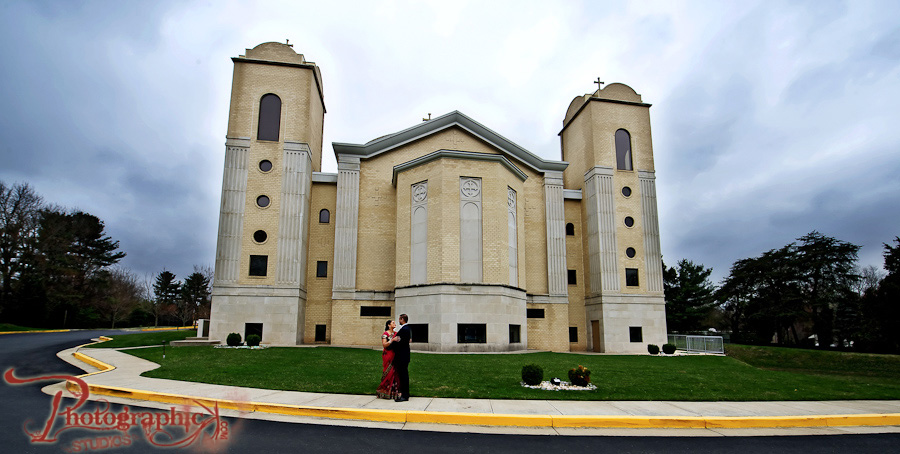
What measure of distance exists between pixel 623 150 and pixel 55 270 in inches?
2278

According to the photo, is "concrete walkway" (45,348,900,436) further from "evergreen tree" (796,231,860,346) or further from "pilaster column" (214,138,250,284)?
"evergreen tree" (796,231,860,346)

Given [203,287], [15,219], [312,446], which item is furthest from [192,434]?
[203,287]

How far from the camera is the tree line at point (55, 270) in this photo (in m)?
43.9

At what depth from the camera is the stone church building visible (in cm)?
2878

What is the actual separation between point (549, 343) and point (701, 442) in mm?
26897

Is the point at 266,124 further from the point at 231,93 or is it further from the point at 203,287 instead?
the point at 203,287

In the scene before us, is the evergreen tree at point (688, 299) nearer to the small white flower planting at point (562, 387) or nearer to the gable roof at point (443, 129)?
the gable roof at point (443, 129)

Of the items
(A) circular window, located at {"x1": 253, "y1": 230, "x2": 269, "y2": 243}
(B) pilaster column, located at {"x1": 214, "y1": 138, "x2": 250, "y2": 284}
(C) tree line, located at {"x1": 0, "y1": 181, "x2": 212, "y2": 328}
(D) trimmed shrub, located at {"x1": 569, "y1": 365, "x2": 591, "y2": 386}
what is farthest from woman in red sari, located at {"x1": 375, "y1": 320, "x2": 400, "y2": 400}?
(C) tree line, located at {"x1": 0, "y1": 181, "x2": 212, "y2": 328}

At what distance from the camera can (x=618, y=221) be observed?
117 feet

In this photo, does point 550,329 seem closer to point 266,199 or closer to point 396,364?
point 266,199

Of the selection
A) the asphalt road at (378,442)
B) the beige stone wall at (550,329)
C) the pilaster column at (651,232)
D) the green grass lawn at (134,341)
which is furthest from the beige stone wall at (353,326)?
the asphalt road at (378,442)

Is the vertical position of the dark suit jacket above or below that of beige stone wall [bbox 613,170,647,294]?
below

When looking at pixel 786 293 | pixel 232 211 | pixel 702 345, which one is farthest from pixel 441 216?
pixel 786 293

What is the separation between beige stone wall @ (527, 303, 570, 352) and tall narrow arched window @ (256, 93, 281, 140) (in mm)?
22433
